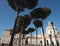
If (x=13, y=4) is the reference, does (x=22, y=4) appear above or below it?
below

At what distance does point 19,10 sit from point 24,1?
1711 mm

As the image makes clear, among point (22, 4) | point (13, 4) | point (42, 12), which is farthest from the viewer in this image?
point (42, 12)

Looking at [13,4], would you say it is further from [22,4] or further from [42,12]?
[42,12]

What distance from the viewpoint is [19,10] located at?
1961cm

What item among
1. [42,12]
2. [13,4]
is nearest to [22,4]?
[13,4]

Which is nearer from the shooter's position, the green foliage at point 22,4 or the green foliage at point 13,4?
the green foliage at point 22,4

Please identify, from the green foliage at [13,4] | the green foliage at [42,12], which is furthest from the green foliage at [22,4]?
the green foliage at [42,12]

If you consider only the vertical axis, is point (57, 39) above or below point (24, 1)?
below

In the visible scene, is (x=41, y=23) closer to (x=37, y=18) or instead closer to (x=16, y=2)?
(x=37, y=18)

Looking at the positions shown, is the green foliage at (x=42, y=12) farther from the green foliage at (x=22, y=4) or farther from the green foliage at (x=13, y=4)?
the green foliage at (x=13, y=4)

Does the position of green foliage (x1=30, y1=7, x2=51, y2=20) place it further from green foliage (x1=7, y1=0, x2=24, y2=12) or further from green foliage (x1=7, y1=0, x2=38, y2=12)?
green foliage (x1=7, y1=0, x2=24, y2=12)

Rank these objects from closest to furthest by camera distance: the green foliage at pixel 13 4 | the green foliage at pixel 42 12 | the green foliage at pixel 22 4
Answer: the green foliage at pixel 22 4 < the green foliage at pixel 13 4 < the green foliage at pixel 42 12

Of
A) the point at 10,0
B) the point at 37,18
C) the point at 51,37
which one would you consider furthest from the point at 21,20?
the point at 51,37

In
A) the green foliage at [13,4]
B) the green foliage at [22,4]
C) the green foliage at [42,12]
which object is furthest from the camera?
the green foliage at [42,12]
